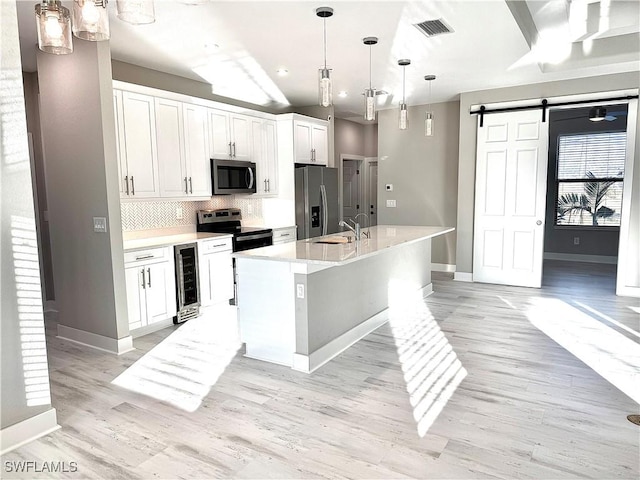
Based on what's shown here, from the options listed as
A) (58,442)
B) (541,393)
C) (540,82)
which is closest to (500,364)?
(541,393)

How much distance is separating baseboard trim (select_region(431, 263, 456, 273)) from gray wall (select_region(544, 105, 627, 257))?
2.62m

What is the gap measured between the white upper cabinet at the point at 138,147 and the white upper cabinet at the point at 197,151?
1.49 ft

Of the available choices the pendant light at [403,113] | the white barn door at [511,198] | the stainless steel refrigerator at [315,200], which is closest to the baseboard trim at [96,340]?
the stainless steel refrigerator at [315,200]

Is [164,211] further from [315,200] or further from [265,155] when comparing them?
[315,200]

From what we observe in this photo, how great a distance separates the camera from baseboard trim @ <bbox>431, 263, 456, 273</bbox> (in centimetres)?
706

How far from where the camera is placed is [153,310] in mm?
4270

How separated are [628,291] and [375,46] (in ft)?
14.2

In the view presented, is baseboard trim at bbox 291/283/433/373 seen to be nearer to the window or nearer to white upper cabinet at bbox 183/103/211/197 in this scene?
white upper cabinet at bbox 183/103/211/197

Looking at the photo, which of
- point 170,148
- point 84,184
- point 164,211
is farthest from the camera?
point 164,211

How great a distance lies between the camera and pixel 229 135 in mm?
5496

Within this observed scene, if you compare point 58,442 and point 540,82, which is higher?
point 540,82

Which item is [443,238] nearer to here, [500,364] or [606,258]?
[606,258]

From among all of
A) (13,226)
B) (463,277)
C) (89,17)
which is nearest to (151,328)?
(13,226)

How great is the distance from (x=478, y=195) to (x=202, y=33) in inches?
167
